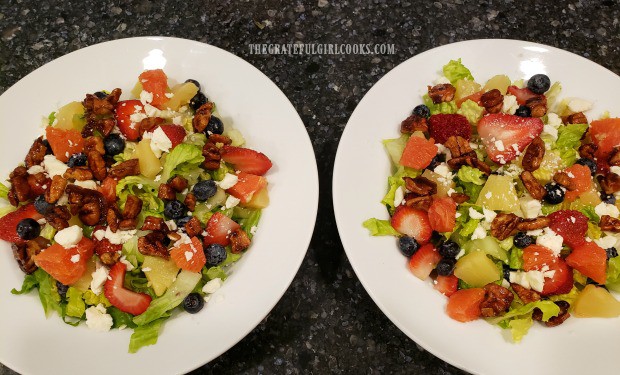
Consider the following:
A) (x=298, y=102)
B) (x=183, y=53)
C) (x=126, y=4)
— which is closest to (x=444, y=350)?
(x=298, y=102)

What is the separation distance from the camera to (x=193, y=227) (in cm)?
185

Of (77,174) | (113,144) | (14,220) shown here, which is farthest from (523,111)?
(14,220)

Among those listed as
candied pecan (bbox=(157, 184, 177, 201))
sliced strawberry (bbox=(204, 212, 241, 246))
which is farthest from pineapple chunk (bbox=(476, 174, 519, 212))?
candied pecan (bbox=(157, 184, 177, 201))

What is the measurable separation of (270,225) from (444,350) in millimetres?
702

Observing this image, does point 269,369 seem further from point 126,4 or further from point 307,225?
point 126,4

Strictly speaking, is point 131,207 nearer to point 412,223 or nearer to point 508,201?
point 412,223

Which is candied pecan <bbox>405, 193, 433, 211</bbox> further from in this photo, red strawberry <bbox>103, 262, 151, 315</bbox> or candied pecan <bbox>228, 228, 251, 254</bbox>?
red strawberry <bbox>103, 262, 151, 315</bbox>

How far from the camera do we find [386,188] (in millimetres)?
1938

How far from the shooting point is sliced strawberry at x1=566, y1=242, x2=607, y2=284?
1784mm

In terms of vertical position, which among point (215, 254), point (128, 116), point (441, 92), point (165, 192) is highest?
point (441, 92)

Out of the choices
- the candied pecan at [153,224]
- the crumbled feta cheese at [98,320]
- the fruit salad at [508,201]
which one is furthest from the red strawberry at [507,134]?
the crumbled feta cheese at [98,320]

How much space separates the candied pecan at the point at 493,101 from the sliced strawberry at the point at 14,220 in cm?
170

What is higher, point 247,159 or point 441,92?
point 441,92

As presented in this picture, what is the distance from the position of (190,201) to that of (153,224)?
0.15 m
